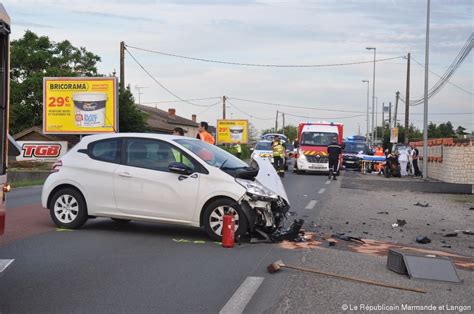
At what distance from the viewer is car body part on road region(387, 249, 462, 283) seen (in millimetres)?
6797

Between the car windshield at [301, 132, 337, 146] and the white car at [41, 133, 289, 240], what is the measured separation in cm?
1964

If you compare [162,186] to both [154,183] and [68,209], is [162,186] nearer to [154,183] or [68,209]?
[154,183]

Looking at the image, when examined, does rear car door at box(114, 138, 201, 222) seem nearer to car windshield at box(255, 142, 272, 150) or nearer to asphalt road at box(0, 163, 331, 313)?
asphalt road at box(0, 163, 331, 313)

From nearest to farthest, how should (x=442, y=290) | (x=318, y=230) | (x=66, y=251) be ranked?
(x=442, y=290) < (x=66, y=251) < (x=318, y=230)

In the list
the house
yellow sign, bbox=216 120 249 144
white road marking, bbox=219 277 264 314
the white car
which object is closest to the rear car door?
the white car

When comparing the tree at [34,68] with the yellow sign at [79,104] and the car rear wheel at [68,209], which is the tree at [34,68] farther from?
the car rear wheel at [68,209]

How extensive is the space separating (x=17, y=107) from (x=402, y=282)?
45.4m

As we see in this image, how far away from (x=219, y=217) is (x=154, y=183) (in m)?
1.22

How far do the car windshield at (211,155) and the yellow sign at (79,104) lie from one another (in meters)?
26.0

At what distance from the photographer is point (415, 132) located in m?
111

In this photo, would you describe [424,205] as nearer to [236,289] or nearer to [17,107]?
[236,289]

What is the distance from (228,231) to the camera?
851cm

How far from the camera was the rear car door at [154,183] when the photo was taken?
9.19 meters

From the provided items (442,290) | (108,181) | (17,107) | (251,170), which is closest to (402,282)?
(442,290)
